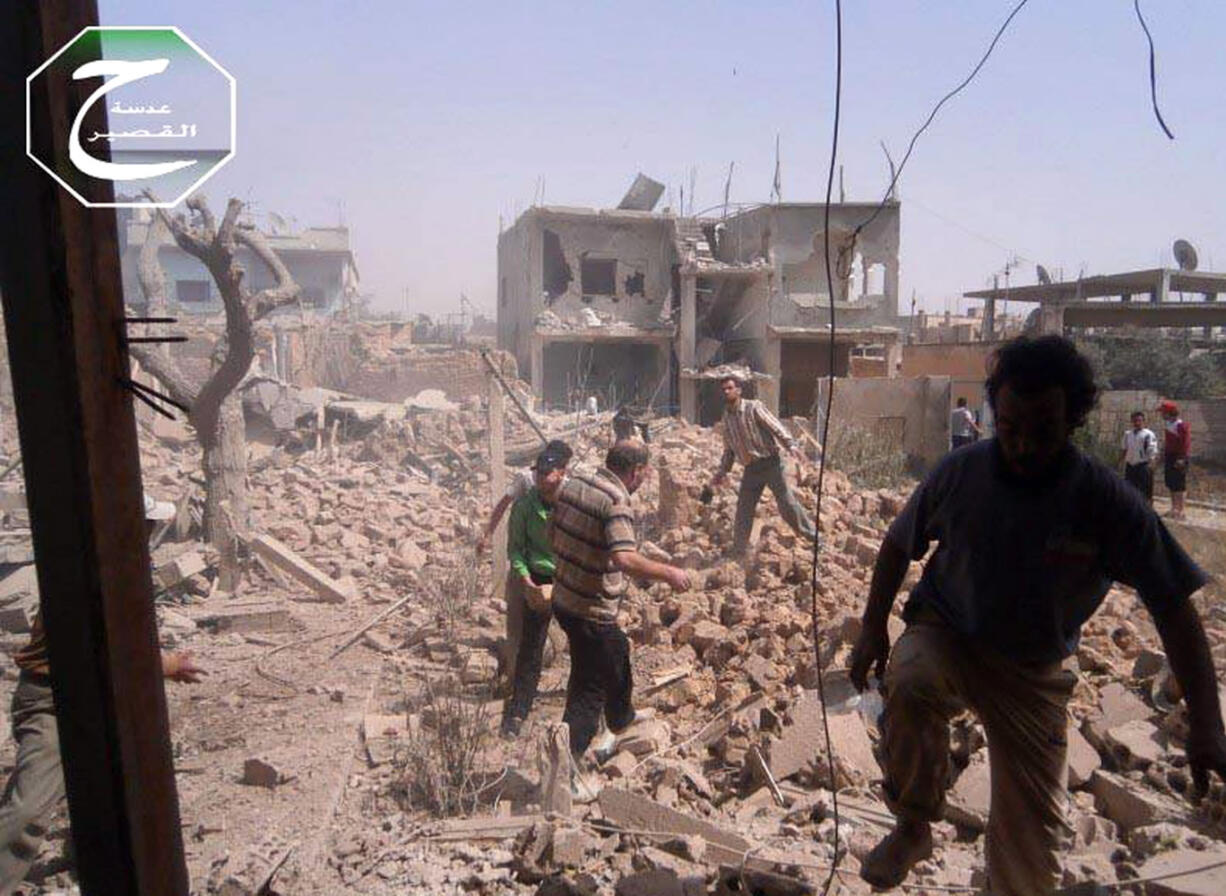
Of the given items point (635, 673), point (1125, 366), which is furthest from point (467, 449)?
point (1125, 366)

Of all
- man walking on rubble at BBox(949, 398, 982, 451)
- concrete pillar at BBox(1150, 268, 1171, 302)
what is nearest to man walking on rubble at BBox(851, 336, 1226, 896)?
man walking on rubble at BBox(949, 398, 982, 451)

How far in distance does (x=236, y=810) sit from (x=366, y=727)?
1.02 meters

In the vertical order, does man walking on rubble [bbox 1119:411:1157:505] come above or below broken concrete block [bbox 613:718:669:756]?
above

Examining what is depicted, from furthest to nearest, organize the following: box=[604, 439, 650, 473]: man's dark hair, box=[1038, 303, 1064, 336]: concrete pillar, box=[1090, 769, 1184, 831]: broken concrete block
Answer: box=[1038, 303, 1064, 336]: concrete pillar → box=[604, 439, 650, 473]: man's dark hair → box=[1090, 769, 1184, 831]: broken concrete block

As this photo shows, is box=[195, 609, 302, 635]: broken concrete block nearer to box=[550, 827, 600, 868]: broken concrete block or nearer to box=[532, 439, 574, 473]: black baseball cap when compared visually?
box=[532, 439, 574, 473]: black baseball cap

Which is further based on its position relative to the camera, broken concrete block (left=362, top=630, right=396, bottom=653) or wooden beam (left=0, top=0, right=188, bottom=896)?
broken concrete block (left=362, top=630, right=396, bottom=653)

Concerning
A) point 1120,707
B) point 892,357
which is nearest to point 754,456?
point 1120,707

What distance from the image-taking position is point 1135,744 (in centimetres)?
409

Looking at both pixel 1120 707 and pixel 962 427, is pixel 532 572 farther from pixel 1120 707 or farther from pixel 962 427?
pixel 962 427

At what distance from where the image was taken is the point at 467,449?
16531 mm

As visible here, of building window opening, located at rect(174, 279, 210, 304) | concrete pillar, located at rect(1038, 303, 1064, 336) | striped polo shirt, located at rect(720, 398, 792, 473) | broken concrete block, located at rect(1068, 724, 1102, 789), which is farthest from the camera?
building window opening, located at rect(174, 279, 210, 304)

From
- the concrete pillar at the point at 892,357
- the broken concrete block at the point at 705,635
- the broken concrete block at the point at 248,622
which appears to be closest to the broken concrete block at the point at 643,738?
the broken concrete block at the point at 705,635

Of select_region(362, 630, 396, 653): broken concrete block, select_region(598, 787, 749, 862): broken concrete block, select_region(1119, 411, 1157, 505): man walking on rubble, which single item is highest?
select_region(1119, 411, 1157, 505): man walking on rubble

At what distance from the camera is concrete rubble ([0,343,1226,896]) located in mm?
3125
